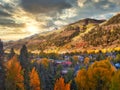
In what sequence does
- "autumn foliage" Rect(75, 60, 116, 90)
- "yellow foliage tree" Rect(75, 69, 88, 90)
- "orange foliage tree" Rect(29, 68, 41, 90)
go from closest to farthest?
"autumn foliage" Rect(75, 60, 116, 90)
"yellow foliage tree" Rect(75, 69, 88, 90)
"orange foliage tree" Rect(29, 68, 41, 90)

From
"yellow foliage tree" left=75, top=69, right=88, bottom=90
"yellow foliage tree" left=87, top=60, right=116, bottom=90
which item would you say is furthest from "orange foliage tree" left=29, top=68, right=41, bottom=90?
"yellow foliage tree" left=87, top=60, right=116, bottom=90

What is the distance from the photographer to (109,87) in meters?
104

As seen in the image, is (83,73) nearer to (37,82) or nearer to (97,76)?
(97,76)

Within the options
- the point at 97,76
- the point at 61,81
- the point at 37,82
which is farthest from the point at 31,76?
the point at 97,76

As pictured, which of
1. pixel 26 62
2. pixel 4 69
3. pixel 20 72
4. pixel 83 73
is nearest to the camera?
pixel 4 69

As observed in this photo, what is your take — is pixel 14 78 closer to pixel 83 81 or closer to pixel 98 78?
pixel 83 81

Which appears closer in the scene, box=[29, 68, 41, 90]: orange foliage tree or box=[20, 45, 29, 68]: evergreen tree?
box=[29, 68, 41, 90]: orange foliage tree

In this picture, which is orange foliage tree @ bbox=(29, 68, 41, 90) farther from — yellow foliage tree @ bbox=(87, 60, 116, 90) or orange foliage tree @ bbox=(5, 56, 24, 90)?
yellow foliage tree @ bbox=(87, 60, 116, 90)

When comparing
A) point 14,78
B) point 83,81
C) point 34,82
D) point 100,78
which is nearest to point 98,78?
point 100,78

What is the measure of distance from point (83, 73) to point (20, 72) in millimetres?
26963

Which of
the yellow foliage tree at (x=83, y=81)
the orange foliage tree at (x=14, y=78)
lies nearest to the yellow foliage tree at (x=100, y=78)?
the yellow foliage tree at (x=83, y=81)

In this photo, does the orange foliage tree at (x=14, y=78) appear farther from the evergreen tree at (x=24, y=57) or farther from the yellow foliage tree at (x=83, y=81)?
the yellow foliage tree at (x=83, y=81)

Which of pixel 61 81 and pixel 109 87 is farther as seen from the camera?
pixel 61 81

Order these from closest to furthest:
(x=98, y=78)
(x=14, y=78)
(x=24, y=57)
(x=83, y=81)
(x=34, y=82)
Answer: (x=98, y=78) → (x=83, y=81) → (x=14, y=78) → (x=34, y=82) → (x=24, y=57)
